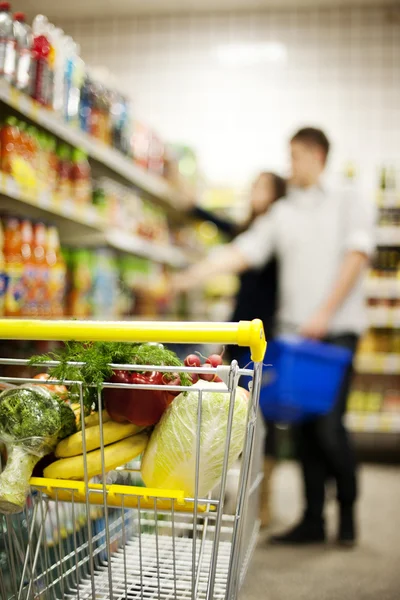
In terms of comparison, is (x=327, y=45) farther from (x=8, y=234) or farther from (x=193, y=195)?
(x=8, y=234)

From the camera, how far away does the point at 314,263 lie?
10.9 feet

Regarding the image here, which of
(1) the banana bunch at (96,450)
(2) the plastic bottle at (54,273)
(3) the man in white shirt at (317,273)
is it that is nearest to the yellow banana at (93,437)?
(1) the banana bunch at (96,450)

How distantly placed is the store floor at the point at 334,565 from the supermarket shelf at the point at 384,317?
1.56 metres

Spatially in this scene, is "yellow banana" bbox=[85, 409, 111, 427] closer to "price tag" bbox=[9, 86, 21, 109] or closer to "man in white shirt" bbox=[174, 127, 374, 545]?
"price tag" bbox=[9, 86, 21, 109]

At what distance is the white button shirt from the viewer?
327 cm

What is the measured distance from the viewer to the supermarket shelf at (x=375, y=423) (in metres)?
5.14

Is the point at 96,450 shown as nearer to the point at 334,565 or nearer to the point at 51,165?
the point at 51,165

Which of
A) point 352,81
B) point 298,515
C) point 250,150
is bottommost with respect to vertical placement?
point 298,515

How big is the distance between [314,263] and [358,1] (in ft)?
11.7

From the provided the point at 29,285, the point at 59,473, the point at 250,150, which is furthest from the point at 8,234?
the point at 250,150

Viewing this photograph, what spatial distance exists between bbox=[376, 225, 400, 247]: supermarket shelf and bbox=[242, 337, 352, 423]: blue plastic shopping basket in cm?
265

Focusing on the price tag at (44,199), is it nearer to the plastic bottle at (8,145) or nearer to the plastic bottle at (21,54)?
the plastic bottle at (8,145)

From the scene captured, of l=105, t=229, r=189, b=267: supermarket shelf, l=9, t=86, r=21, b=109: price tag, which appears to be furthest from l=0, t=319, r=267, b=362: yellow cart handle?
l=105, t=229, r=189, b=267: supermarket shelf

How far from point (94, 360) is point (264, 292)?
8.14ft
